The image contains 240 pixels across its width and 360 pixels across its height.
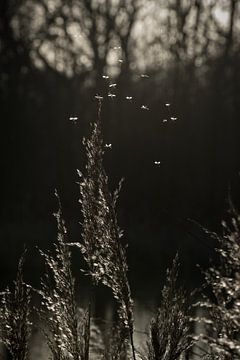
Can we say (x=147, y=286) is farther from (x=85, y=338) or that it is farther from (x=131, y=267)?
(x=85, y=338)

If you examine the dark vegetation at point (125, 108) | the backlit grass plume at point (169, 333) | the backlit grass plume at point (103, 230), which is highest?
the dark vegetation at point (125, 108)

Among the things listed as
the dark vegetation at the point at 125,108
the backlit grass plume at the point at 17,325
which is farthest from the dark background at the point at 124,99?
the backlit grass plume at the point at 17,325

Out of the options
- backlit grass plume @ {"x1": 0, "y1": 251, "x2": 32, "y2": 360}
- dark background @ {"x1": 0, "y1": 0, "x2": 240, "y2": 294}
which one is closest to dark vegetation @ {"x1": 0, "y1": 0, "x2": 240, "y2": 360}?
dark background @ {"x1": 0, "y1": 0, "x2": 240, "y2": 294}

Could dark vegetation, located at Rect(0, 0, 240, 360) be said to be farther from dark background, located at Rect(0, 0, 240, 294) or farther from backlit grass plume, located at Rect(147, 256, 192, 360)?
backlit grass plume, located at Rect(147, 256, 192, 360)

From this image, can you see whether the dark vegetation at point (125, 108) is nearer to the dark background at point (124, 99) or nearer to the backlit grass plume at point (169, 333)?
the dark background at point (124, 99)

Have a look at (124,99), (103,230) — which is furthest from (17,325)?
(124,99)

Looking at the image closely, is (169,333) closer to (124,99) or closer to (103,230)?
(103,230)


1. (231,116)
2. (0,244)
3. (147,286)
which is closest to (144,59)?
(231,116)
